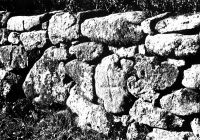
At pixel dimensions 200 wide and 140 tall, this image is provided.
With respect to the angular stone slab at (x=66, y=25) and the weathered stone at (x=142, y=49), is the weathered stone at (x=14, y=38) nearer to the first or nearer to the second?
the angular stone slab at (x=66, y=25)

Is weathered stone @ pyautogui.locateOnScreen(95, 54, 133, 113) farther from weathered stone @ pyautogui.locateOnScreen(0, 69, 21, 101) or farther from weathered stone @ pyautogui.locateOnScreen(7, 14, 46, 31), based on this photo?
weathered stone @ pyautogui.locateOnScreen(0, 69, 21, 101)

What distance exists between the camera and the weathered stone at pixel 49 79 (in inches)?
197

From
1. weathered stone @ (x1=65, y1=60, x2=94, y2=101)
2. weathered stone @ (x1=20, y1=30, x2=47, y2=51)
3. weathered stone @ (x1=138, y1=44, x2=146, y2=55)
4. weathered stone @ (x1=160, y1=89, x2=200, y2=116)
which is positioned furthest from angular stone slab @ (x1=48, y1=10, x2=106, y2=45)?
weathered stone @ (x1=160, y1=89, x2=200, y2=116)

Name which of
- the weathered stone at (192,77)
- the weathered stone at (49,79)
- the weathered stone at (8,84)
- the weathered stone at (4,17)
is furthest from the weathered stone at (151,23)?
the weathered stone at (4,17)

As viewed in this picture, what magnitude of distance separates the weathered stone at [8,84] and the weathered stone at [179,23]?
8.71 feet

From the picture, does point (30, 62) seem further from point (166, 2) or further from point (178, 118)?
point (178, 118)

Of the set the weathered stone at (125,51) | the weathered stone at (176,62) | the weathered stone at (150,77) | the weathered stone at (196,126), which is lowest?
the weathered stone at (196,126)

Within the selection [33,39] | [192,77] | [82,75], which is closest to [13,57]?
[33,39]

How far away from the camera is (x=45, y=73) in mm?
5184

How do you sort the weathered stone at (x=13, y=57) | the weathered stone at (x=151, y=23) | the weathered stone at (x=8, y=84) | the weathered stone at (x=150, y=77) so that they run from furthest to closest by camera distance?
the weathered stone at (x=8, y=84)
the weathered stone at (x=13, y=57)
the weathered stone at (x=151, y=23)
the weathered stone at (x=150, y=77)

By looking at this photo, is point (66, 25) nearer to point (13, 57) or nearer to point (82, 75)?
point (82, 75)

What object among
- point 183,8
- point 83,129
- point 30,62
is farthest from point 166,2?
point 30,62

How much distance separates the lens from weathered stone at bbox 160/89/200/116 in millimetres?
3611

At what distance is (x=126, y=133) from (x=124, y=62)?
847 millimetres
